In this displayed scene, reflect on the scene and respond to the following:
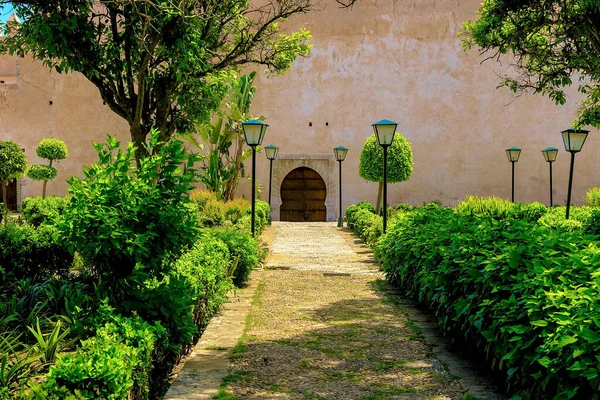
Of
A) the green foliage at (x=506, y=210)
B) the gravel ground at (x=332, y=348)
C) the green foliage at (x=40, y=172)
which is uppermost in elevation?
the green foliage at (x=40, y=172)

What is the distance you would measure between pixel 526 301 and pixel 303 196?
21878 millimetres

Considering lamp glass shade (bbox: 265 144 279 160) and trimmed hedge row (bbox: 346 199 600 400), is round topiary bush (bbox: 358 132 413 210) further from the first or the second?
trimmed hedge row (bbox: 346 199 600 400)

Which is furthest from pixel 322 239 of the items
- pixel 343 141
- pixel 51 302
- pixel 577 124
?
pixel 51 302

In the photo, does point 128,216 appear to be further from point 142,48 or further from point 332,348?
point 142,48

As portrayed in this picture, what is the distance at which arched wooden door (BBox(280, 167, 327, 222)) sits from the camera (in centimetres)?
2508

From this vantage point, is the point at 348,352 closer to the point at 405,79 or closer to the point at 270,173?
the point at 270,173

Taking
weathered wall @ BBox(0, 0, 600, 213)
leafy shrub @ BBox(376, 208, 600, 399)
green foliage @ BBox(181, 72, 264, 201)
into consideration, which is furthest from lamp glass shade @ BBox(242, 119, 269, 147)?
weathered wall @ BBox(0, 0, 600, 213)

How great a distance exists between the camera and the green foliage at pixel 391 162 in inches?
754

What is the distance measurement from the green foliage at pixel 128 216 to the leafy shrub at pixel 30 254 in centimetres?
234

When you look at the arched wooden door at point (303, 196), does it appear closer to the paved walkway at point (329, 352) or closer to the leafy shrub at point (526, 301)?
the paved walkway at point (329, 352)

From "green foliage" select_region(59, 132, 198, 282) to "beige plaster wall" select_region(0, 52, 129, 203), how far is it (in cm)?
2166

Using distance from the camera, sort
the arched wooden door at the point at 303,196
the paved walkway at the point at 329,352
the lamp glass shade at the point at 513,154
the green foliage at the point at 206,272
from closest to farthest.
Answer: the paved walkway at the point at 329,352 < the green foliage at the point at 206,272 < the lamp glass shade at the point at 513,154 < the arched wooden door at the point at 303,196

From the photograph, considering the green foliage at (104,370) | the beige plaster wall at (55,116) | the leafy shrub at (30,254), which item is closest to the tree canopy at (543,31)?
the leafy shrub at (30,254)

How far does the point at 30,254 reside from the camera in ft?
21.6
